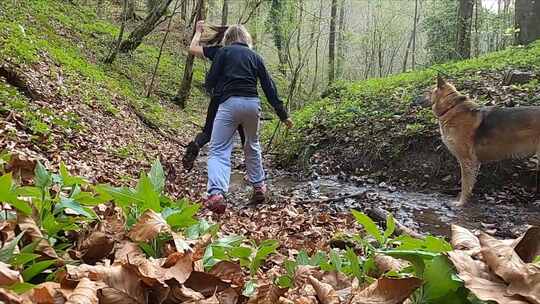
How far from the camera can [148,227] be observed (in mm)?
1558

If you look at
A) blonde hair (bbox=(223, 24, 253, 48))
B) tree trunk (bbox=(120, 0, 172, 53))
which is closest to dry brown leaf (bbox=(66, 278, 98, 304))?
blonde hair (bbox=(223, 24, 253, 48))

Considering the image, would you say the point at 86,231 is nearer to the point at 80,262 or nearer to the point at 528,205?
the point at 80,262

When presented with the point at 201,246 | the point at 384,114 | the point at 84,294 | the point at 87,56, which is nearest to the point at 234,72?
the point at 384,114

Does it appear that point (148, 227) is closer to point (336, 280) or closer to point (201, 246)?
point (201, 246)

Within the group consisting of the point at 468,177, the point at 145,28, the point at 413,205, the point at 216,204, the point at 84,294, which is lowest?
the point at 413,205

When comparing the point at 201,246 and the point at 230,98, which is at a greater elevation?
the point at 230,98

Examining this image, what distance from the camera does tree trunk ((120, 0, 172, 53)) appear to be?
16.4 m

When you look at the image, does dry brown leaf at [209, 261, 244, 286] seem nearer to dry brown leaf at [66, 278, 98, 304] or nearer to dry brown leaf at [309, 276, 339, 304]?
dry brown leaf at [309, 276, 339, 304]

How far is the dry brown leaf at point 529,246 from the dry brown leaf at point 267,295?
24.4 inches

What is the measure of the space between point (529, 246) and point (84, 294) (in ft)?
3.44

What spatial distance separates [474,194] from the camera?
23.2 feet

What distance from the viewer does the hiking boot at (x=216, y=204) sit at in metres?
5.46

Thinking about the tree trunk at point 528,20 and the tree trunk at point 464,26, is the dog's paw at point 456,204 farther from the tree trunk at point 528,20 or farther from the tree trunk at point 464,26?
the tree trunk at point 464,26

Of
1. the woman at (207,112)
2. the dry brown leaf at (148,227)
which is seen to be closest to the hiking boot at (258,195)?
the woman at (207,112)
